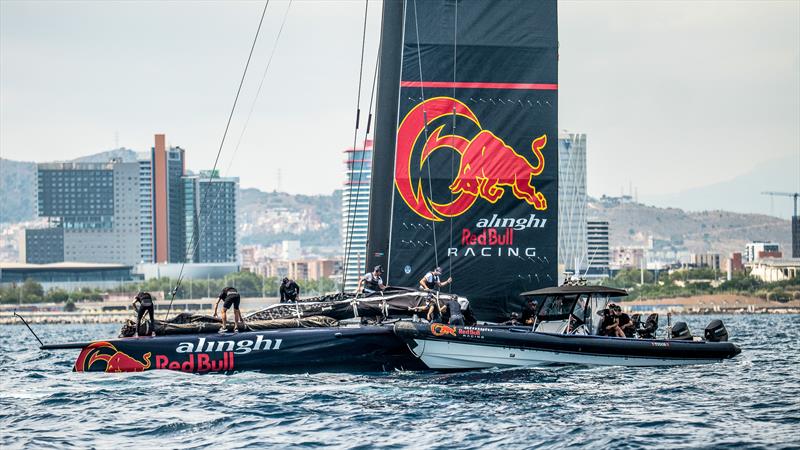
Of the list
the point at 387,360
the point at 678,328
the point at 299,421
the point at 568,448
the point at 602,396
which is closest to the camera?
the point at 568,448

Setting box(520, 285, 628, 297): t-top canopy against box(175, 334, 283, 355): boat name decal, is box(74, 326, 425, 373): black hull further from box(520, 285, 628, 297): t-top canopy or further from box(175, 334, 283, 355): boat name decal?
box(520, 285, 628, 297): t-top canopy

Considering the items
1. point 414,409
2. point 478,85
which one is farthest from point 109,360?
point 478,85

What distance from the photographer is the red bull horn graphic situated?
3216 cm

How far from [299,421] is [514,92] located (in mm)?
13168

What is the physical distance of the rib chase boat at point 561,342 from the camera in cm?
2823

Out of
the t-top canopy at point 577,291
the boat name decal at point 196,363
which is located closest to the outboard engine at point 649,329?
the t-top canopy at point 577,291

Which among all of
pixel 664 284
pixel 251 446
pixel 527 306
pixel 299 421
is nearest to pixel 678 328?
pixel 527 306

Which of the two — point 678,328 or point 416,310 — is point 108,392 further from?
point 678,328

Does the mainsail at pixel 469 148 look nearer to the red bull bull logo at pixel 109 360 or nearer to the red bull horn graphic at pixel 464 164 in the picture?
the red bull horn graphic at pixel 464 164

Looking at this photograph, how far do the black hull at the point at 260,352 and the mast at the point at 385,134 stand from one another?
12.0ft

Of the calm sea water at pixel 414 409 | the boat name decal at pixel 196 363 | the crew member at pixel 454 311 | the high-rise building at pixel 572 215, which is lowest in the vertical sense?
the calm sea water at pixel 414 409

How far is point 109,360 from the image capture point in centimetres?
2855

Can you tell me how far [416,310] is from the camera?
2967cm

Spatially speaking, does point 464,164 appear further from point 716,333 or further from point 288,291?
point 716,333
